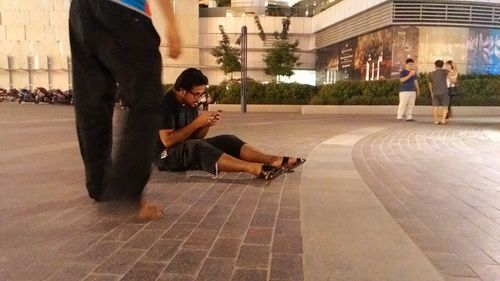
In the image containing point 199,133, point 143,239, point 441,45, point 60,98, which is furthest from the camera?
point 60,98

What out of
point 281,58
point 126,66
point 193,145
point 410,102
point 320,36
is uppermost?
point 320,36

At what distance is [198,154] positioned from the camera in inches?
172

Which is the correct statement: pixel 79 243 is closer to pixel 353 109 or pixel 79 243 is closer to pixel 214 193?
pixel 214 193

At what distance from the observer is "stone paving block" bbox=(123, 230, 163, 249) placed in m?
2.59

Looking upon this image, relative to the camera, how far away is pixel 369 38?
67.8 feet

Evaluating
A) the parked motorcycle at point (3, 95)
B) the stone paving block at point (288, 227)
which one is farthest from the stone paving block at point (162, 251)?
the parked motorcycle at point (3, 95)

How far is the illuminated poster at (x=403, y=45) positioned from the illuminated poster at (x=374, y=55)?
0.77ft

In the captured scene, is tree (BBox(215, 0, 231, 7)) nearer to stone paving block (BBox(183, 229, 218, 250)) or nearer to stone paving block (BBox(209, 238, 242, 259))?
stone paving block (BBox(183, 229, 218, 250))

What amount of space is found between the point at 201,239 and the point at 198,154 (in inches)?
67.0

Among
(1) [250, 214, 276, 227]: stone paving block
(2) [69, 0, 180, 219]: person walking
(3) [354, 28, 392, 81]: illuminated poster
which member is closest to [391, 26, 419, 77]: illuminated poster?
(3) [354, 28, 392, 81]: illuminated poster

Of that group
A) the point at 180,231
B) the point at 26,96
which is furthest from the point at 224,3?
the point at 180,231

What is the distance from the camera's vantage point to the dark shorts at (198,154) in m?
4.31

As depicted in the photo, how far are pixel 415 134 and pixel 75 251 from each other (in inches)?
325

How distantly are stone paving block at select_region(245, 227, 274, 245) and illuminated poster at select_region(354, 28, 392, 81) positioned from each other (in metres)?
17.5
